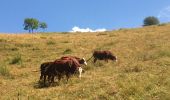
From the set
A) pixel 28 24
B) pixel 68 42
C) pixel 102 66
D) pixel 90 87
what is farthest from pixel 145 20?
pixel 90 87

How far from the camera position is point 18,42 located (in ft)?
122

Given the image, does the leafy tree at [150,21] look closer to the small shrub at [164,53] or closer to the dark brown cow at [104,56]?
the dark brown cow at [104,56]

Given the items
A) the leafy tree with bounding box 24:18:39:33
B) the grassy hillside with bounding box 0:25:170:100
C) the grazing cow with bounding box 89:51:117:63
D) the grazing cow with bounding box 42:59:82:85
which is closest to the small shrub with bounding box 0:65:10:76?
the grassy hillside with bounding box 0:25:170:100

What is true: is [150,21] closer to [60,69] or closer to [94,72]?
[94,72]

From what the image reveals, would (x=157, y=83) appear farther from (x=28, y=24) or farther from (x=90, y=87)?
(x=28, y=24)

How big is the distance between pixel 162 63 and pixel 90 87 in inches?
227

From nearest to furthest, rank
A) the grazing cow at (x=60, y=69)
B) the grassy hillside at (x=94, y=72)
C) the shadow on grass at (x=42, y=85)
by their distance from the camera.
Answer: the grassy hillside at (x=94, y=72)
the shadow on grass at (x=42, y=85)
the grazing cow at (x=60, y=69)

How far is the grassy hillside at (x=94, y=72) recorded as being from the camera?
14.6 metres

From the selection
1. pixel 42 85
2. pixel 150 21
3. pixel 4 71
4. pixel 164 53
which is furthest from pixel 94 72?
pixel 150 21

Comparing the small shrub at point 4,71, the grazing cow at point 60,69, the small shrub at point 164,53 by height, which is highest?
the small shrub at point 164,53

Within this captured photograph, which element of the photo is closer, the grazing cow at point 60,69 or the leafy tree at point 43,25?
the grazing cow at point 60,69

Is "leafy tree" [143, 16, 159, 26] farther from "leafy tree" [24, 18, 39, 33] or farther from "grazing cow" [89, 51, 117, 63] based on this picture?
"grazing cow" [89, 51, 117, 63]

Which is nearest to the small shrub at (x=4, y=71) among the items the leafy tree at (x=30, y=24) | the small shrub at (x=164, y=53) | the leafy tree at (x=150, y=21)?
the small shrub at (x=164, y=53)

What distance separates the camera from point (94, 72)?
21.3 meters
